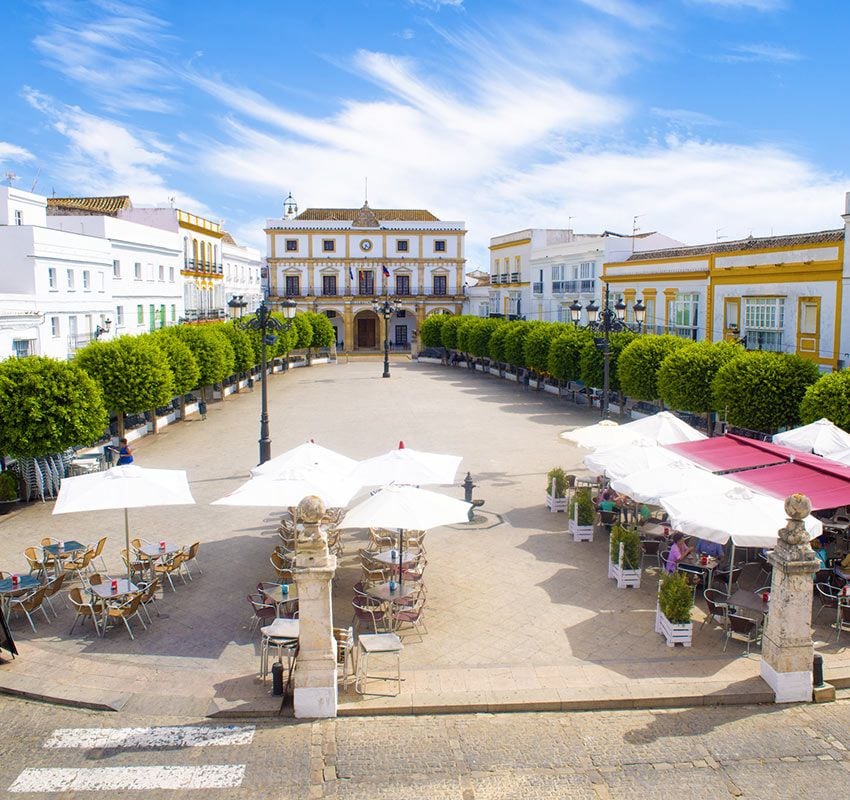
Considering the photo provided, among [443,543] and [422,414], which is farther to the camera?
[422,414]

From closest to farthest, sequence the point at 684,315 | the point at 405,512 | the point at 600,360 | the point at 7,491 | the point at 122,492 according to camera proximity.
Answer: the point at 405,512 < the point at 122,492 < the point at 7,491 < the point at 600,360 < the point at 684,315

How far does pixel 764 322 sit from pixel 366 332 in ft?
155

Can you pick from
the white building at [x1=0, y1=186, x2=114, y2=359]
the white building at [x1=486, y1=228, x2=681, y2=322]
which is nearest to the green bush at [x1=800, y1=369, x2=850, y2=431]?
the white building at [x1=486, y1=228, x2=681, y2=322]

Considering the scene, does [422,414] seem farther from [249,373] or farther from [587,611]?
[587,611]

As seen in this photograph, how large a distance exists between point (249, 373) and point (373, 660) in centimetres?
3623

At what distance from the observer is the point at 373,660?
36.9 feet

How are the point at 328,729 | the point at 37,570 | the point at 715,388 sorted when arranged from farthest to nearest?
1. the point at 715,388
2. the point at 37,570
3. the point at 328,729

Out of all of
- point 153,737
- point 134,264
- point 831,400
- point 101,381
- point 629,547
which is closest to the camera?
point 153,737

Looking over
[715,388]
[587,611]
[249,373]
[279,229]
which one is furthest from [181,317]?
[587,611]

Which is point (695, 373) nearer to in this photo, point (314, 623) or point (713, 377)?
point (713, 377)

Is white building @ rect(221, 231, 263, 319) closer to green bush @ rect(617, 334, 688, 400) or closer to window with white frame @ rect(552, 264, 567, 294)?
window with white frame @ rect(552, 264, 567, 294)

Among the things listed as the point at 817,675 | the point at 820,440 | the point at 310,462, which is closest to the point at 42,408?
the point at 310,462

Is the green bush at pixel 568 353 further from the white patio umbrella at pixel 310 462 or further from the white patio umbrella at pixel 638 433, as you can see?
the white patio umbrella at pixel 310 462

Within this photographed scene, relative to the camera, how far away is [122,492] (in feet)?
43.7
